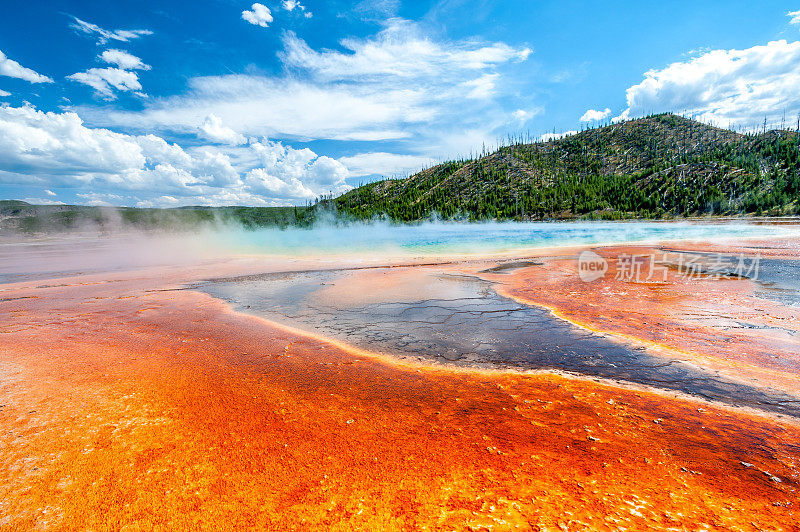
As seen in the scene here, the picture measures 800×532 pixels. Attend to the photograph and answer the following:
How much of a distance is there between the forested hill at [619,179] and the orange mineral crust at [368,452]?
305 feet

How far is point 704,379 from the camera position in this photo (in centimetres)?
477

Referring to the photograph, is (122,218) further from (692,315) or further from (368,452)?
(692,315)

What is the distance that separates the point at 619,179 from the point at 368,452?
136m

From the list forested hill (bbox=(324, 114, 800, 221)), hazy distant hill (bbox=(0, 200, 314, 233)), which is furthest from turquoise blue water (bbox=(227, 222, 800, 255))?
hazy distant hill (bbox=(0, 200, 314, 233))

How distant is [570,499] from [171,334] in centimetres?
778

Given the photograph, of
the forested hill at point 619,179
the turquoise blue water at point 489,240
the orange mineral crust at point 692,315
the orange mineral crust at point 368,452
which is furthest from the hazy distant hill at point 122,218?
the orange mineral crust at point 368,452

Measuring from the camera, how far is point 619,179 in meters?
115

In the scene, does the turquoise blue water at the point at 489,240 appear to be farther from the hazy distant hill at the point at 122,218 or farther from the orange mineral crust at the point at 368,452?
the hazy distant hill at the point at 122,218

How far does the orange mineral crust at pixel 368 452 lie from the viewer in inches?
105

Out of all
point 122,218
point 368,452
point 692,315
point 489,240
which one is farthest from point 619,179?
point 122,218

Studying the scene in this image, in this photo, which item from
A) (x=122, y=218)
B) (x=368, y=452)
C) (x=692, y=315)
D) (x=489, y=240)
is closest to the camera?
(x=368, y=452)

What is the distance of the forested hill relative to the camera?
84000mm

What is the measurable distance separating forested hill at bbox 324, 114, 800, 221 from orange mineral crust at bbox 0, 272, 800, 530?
3657 inches

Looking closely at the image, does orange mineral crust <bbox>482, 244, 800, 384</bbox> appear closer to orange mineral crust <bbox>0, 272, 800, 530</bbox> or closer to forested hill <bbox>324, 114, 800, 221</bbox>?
orange mineral crust <bbox>0, 272, 800, 530</bbox>
